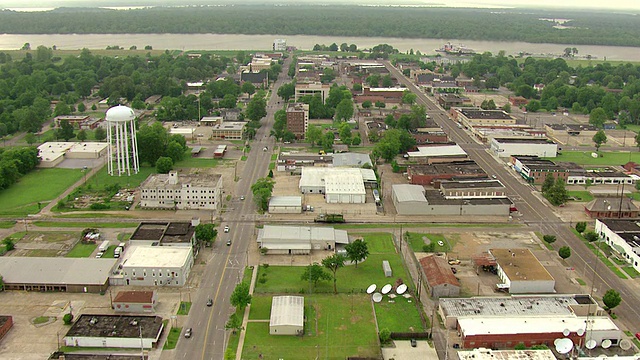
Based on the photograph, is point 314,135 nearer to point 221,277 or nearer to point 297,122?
point 297,122

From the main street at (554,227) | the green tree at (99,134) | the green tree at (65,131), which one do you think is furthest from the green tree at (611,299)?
the green tree at (65,131)

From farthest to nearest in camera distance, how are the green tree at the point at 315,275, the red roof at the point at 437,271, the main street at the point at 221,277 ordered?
the green tree at the point at 315,275, the red roof at the point at 437,271, the main street at the point at 221,277

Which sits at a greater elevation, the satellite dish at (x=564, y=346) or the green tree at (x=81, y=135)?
the green tree at (x=81, y=135)

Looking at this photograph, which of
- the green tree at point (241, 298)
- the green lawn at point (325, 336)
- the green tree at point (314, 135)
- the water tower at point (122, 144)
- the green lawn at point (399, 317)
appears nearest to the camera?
the green lawn at point (325, 336)

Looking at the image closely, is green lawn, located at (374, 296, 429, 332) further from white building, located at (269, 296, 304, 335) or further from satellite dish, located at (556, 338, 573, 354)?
satellite dish, located at (556, 338, 573, 354)

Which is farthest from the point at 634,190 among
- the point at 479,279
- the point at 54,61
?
the point at 54,61

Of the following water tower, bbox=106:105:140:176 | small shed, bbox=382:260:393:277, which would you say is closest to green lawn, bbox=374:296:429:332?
small shed, bbox=382:260:393:277

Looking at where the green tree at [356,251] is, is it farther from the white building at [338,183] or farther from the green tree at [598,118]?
the green tree at [598,118]
